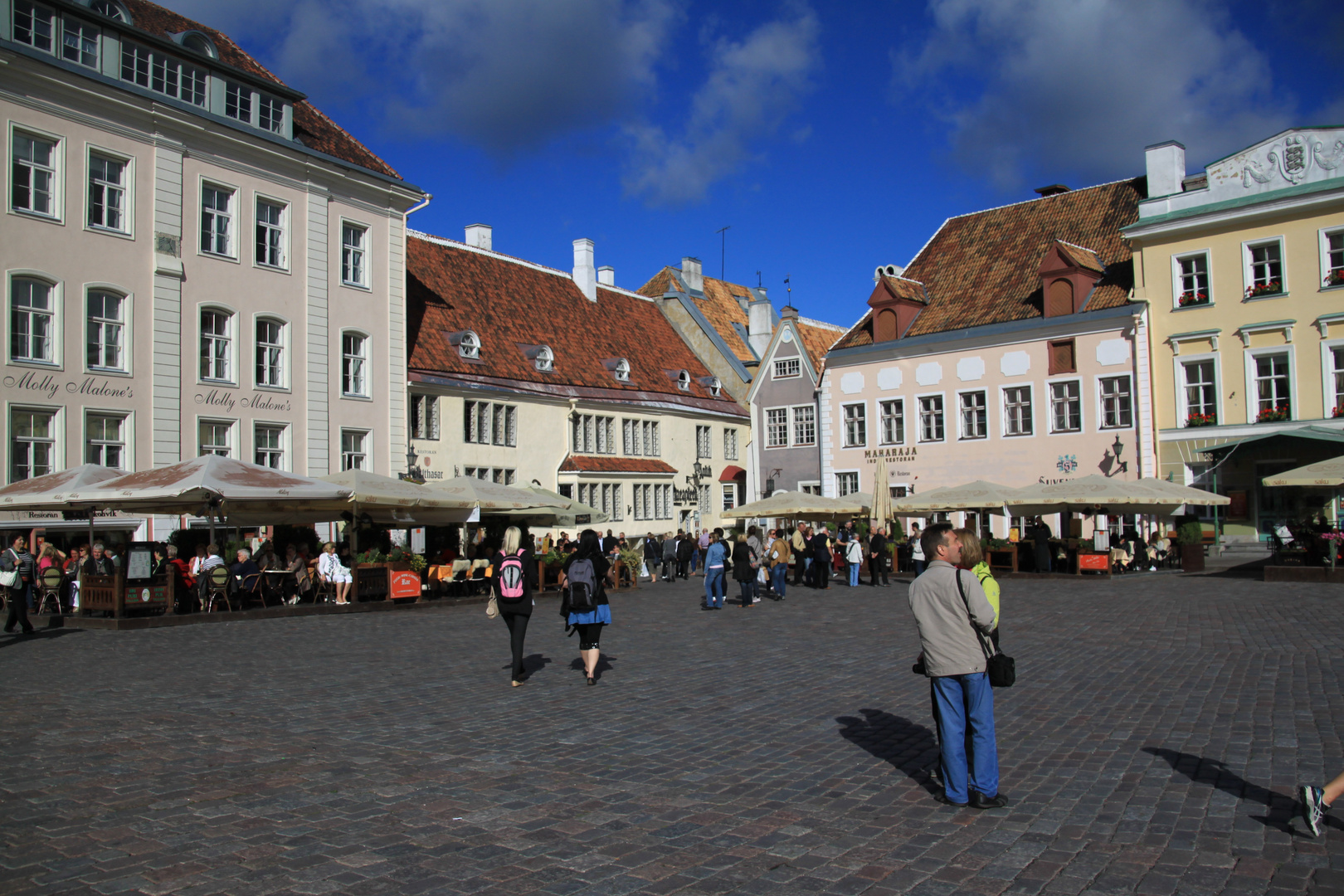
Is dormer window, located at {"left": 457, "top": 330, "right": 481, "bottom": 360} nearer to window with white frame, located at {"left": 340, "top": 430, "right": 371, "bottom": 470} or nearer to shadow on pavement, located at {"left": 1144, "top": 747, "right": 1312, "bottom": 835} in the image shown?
window with white frame, located at {"left": 340, "top": 430, "right": 371, "bottom": 470}

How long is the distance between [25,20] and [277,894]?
87.2ft

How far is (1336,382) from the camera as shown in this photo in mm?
30344

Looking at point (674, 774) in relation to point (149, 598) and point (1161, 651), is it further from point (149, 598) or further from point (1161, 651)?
point (149, 598)

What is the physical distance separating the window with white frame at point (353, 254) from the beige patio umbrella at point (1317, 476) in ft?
82.3

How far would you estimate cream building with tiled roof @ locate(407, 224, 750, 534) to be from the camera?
120 ft

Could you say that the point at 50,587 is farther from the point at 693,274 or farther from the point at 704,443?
the point at 693,274

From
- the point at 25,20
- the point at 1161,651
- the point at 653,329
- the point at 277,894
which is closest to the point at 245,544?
the point at 25,20

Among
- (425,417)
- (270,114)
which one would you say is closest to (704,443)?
(425,417)

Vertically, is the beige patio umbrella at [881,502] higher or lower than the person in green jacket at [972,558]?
higher

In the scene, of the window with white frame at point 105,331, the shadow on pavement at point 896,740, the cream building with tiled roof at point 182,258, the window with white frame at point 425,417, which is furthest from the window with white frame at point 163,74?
the shadow on pavement at point 896,740

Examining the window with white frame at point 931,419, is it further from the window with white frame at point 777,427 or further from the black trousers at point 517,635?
the black trousers at point 517,635

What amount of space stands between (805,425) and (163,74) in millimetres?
26657

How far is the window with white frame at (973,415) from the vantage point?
126ft

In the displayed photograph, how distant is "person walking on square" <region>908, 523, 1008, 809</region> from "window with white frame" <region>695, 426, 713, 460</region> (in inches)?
1619
